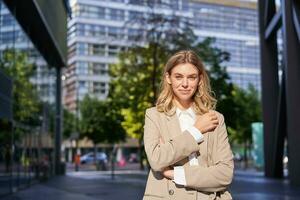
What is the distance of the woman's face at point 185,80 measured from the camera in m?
2.46

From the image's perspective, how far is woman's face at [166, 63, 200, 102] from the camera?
2457mm

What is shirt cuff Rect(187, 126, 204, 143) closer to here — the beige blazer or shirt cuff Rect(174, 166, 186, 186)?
the beige blazer

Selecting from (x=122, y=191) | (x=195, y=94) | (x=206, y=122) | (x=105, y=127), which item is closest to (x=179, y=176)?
(x=206, y=122)

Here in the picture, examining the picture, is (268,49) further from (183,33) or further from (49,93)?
(49,93)

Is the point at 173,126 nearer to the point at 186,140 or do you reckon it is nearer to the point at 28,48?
the point at 186,140

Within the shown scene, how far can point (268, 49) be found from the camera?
25.9 m

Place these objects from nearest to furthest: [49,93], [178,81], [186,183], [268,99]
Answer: [186,183]
[178,81]
[268,99]
[49,93]

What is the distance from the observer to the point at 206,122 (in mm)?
2408

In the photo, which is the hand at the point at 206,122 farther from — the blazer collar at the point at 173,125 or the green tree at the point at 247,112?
the green tree at the point at 247,112

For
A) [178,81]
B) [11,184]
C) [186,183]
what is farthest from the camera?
[11,184]

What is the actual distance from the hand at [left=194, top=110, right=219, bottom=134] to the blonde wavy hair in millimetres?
54

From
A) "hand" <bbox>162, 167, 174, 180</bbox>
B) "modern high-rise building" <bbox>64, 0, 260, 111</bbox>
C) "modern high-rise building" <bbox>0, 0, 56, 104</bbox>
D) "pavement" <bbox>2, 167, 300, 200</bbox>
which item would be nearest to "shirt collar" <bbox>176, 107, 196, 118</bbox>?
"hand" <bbox>162, 167, 174, 180</bbox>

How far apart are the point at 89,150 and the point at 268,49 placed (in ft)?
229

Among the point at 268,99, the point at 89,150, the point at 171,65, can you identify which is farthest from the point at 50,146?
the point at 89,150
